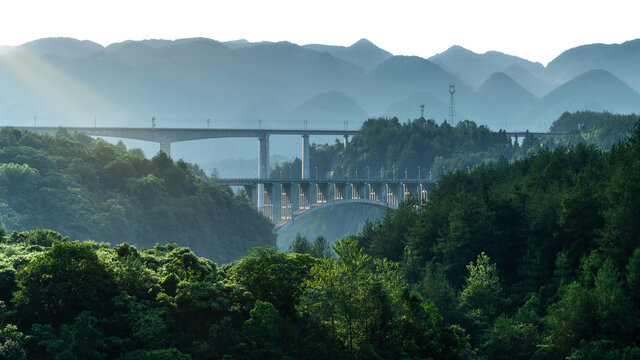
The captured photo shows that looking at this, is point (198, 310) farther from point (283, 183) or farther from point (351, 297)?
point (283, 183)

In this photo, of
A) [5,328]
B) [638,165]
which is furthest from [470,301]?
[5,328]

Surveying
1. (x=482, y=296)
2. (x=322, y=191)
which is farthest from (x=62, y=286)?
(x=322, y=191)

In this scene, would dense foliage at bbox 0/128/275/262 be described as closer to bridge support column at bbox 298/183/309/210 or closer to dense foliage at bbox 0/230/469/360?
bridge support column at bbox 298/183/309/210

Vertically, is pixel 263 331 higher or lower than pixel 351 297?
lower

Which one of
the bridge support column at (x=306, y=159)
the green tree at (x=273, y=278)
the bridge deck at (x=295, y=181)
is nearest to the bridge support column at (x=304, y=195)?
the bridge deck at (x=295, y=181)

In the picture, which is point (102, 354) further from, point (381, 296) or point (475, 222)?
point (475, 222)
